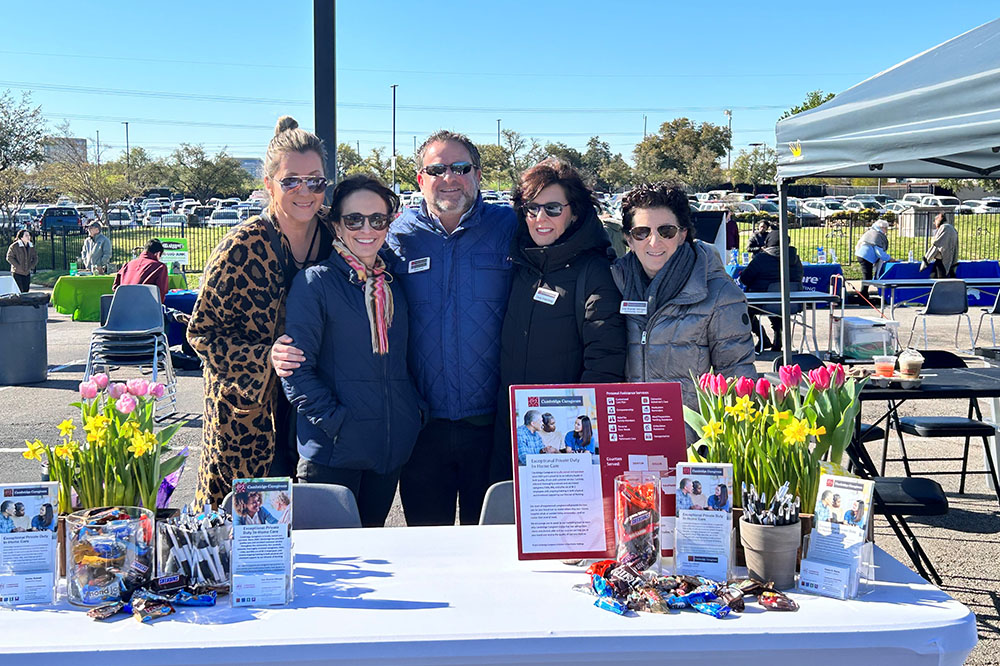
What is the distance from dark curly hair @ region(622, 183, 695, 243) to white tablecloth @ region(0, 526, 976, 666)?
1396 mm

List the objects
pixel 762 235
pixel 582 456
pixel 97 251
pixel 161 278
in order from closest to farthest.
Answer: pixel 582 456
pixel 161 278
pixel 762 235
pixel 97 251

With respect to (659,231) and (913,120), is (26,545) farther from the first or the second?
(913,120)

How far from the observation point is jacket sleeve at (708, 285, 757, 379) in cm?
298

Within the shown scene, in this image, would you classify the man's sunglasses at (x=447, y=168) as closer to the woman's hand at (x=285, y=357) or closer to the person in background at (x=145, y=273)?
the woman's hand at (x=285, y=357)

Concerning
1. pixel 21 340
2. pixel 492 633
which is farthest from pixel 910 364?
pixel 21 340

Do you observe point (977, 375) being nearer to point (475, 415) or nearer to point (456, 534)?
point (475, 415)

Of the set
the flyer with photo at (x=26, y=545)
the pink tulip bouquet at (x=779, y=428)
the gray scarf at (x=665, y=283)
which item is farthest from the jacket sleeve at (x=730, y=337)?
the flyer with photo at (x=26, y=545)

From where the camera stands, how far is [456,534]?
2557mm

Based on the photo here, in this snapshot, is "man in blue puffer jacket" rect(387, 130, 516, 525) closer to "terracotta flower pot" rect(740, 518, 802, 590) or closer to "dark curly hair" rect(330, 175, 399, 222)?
"dark curly hair" rect(330, 175, 399, 222)

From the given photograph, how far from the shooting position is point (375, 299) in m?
3.03

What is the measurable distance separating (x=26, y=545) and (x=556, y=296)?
5.83ft

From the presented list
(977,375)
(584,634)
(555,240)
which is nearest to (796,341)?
(977,375)

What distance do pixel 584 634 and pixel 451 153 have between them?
6.22 feet

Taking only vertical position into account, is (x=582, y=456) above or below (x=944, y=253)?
below
